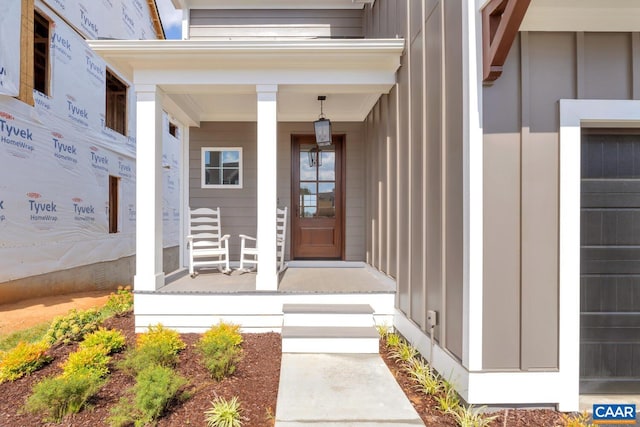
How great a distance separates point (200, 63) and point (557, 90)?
3021 millimetres

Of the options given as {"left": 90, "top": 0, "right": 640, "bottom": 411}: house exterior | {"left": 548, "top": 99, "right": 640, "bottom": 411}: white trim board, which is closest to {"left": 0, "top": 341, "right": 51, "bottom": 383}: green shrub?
{"left": 90, "top": 0, "right": 640, "bottom": 411}: house exterior

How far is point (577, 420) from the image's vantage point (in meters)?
1.80

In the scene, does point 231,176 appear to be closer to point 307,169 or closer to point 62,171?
point 307,169

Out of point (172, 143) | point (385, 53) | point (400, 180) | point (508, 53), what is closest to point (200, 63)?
point (385, 53)

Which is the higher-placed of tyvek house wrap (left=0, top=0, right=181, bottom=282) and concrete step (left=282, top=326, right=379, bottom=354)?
tyvek house wrap (left=0, top=0, right=181, bottom=282)

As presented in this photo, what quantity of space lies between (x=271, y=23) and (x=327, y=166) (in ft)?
7.66

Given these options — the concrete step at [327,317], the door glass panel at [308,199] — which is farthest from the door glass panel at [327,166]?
the concrete step at [327,317]

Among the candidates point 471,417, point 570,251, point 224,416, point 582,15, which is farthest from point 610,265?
point 224,416

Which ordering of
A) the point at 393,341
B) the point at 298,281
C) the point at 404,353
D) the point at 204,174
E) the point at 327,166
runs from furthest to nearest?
the point at 327,166
the point at 204,174
the point at 298,281
the point at 393,341
the point at 404,353

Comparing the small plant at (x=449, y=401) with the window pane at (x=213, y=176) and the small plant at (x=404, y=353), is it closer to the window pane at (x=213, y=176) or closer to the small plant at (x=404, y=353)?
the small plant at (x=404, y=353)

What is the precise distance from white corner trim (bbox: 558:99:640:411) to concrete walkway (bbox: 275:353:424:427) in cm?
94

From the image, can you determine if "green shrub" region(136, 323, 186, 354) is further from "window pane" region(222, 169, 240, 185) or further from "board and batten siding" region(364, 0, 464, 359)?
"window pane" region(222, 169, 240, 185)

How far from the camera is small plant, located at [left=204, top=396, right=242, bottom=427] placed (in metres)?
1.91

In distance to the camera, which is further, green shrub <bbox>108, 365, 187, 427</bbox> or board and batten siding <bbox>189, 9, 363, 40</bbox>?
board and batten siding <bbox>189, 9, 363, 40</bbox>
